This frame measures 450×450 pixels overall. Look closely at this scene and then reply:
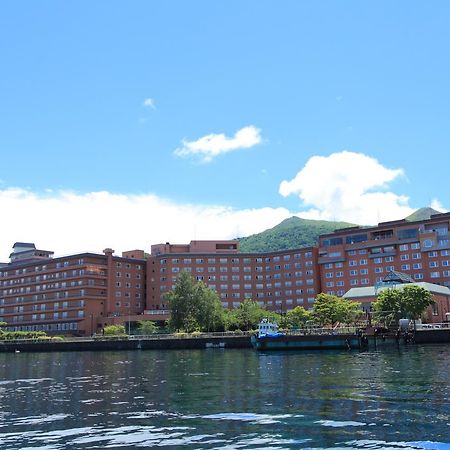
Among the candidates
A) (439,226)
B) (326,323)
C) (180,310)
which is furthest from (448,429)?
(439,226)

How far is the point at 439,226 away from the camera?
149 meters

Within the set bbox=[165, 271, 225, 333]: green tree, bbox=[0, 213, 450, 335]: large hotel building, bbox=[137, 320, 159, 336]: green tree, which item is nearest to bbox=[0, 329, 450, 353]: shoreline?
bbox=[165, 271, 225, 333]: green tree

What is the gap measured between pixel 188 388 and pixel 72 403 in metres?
8.30

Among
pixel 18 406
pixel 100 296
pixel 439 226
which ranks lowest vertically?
pixel 18 406

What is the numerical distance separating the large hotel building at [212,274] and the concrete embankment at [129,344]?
22480mm

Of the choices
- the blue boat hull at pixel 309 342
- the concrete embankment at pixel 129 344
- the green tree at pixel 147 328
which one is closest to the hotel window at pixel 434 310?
the blue boat hull at pixel 309 342

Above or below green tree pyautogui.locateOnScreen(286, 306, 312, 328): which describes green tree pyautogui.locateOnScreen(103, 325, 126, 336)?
below

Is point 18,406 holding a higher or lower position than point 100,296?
lower

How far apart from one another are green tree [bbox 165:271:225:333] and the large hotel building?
2573 cm

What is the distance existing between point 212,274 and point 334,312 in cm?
6558

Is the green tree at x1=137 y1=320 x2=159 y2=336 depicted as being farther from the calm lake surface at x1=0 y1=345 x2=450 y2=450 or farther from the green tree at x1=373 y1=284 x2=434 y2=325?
the calm lake surface at x1=0 y1=345 x2=450 y2=450

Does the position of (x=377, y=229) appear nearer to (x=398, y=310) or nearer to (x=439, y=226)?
(x=439, y=226)


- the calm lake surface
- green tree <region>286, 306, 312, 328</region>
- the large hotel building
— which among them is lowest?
the calm lake surface

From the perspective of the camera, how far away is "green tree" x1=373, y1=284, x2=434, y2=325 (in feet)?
348
